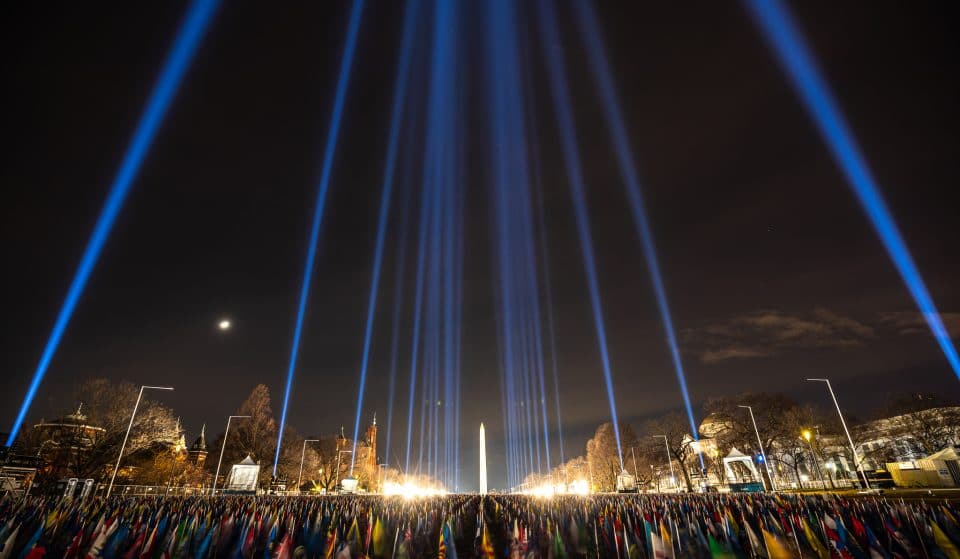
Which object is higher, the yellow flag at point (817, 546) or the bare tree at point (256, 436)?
the bare tree at point (256, 436)

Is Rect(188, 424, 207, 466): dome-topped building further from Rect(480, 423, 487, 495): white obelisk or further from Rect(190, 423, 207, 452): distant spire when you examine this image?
Rect(480, 423, 487, 495): white obelisk

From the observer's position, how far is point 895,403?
196ft

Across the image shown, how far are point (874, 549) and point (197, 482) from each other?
9081 centimetres

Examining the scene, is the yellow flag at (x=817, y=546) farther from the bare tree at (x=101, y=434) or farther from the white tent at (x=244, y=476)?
the bare tree at (x=101, y=434)

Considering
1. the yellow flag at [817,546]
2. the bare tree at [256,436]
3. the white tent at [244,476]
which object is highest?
the bare tree at [256,436]

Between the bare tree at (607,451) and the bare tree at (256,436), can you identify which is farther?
the bare tree at (607,451)

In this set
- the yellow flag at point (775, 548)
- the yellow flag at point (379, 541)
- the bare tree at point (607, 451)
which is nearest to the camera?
the yellow flag at point (775, 548)

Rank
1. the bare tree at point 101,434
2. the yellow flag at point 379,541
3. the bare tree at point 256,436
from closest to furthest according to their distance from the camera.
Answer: the yellow flag at point 379,541
the bare tree at point 101,434
the bare tree at point 256,436

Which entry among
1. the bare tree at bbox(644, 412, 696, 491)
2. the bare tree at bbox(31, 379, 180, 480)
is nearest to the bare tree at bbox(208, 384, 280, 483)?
the bare tree at bbox(31, 379, 180, 480)

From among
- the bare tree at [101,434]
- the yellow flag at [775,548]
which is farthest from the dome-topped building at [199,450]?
the yellow flag at [775,548]

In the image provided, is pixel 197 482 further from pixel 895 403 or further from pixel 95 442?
pixel 895 403

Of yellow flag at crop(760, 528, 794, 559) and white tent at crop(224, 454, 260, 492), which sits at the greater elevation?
white tent at crop(224, 454, 260, 492)

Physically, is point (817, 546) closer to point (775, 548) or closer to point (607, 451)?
point (775, 548)

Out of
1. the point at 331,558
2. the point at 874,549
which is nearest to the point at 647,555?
the point at 874,549
